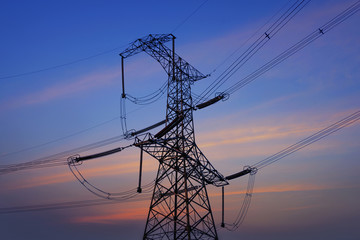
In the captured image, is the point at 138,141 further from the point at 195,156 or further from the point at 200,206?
the point at 200,206

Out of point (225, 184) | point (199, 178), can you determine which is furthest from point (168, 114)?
point (225, 184)

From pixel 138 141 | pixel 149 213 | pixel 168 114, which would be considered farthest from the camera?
pixel 168 114

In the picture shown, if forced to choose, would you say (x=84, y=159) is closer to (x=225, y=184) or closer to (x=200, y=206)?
(x=200, y=206)

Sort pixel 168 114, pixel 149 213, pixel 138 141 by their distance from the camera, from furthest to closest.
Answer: pixel 168 114, pixel 149 213, pixel 138 141

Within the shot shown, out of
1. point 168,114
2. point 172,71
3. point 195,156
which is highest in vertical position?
point 172,71

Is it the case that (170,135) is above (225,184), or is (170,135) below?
above

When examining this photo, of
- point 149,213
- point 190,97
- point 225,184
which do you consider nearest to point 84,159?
point 149,213

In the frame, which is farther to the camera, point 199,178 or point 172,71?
point 172,71

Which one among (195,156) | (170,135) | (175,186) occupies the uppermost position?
(170,135)

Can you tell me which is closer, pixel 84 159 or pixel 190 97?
pixel 84 159
